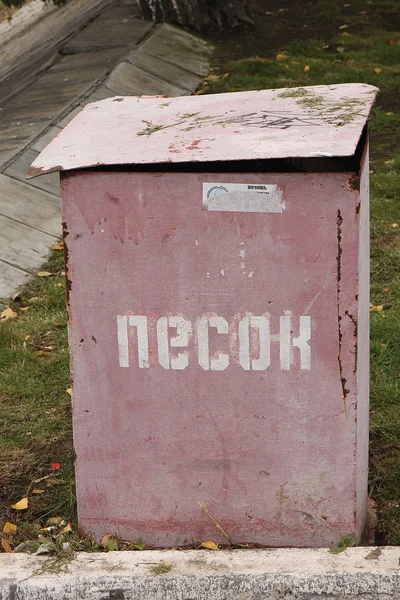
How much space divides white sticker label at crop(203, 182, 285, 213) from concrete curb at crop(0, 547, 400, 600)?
3.41ft

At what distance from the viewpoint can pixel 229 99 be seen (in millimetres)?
3168

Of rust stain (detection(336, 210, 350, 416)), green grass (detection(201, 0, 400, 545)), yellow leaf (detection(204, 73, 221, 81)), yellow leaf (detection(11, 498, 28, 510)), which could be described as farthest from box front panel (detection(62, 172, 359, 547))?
yellow leaf (detection(204, 73, 221, 81))

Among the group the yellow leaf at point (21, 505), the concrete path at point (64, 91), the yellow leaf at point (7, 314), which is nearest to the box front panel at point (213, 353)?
the yellow leaf at point (21, 505)

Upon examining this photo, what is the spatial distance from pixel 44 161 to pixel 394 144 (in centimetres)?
513

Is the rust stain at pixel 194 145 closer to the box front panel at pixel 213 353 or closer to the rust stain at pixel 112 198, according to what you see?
the box front panel at pixel 213 353

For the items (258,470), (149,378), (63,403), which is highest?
(149,378)

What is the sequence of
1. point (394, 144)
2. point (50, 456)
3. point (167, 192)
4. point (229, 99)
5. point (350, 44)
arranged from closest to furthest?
point (167, 192) → point (229, 99) → point (50, 456) → point (394, 144) → point (350, 44)

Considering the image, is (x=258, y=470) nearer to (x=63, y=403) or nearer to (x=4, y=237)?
(x=63, y=403)

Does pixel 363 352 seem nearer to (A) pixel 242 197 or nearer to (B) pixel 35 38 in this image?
(A) pixel 242 197

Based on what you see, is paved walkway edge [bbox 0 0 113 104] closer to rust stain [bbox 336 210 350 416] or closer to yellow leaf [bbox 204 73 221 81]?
yellow leaf [bbox 204 73 221 81]

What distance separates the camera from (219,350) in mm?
2725

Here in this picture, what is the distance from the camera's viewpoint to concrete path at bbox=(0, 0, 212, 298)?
590cm

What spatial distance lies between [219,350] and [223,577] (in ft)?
2.15

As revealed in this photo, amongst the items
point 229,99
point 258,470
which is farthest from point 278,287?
point 229,99
